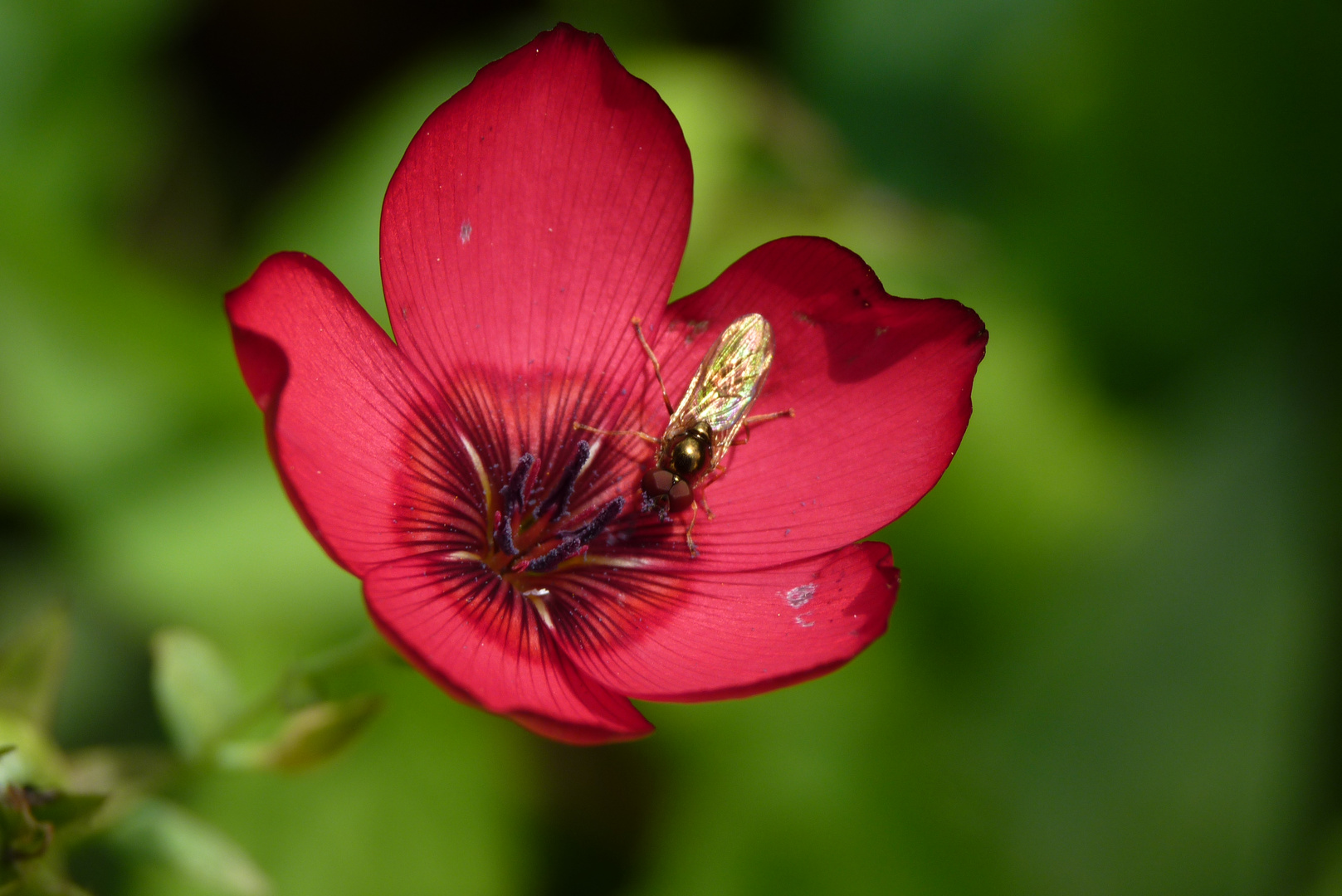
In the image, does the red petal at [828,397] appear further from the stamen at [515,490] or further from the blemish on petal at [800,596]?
the stamen at [515,490]

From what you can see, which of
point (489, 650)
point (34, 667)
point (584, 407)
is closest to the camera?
point (489, 650)

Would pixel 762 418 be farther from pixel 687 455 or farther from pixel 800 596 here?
pixel 800 596

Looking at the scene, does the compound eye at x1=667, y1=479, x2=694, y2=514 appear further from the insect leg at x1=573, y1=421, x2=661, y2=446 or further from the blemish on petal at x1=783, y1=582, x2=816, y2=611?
the blemish on petal at x1=783, y1=582, x2=816, y2=611

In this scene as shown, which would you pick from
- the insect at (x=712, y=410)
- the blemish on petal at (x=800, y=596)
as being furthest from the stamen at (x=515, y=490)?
the blemish on petal at (x=800, y=596)

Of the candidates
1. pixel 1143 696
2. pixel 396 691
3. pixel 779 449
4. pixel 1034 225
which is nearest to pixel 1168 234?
pixel 1034 225

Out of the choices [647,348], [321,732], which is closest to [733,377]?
[647,348]

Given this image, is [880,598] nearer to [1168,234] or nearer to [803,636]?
[803,636]
